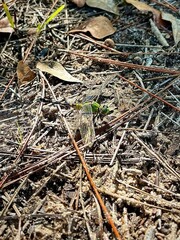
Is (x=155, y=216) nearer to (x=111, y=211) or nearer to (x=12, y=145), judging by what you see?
(x=111, y=211)

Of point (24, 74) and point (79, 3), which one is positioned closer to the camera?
point (24, 74)

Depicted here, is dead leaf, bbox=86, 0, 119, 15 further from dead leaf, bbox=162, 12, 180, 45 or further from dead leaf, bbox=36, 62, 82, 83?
dead leaf, bbox=36, 62, 82, 83

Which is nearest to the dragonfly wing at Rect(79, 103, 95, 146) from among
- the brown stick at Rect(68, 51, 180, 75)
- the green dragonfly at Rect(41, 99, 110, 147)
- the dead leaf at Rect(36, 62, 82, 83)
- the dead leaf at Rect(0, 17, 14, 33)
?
the green dragonfly at Rect(41, 99, 110, 147)

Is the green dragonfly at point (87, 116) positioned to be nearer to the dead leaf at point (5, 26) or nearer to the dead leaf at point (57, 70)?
the dead leaf at point (57, 70)

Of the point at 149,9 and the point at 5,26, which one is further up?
the point at 149,9

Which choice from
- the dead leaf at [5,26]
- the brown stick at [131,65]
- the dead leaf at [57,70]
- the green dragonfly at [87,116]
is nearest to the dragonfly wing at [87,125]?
the green dragonfly at [87,116]

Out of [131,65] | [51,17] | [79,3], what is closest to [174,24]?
[131,65]

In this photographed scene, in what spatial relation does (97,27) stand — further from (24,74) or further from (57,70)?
(24,74)
